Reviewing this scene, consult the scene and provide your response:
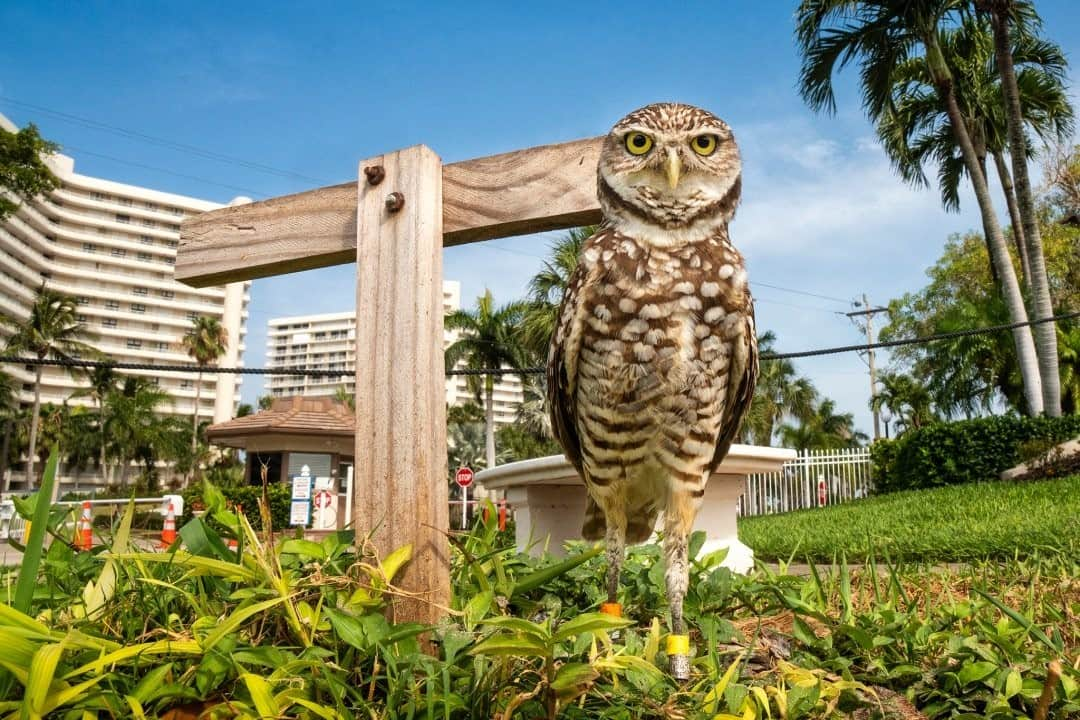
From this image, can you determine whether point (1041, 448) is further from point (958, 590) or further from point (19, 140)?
point (19, 140)

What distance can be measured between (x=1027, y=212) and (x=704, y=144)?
16417mm

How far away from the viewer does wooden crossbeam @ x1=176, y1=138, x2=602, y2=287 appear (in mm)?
2320

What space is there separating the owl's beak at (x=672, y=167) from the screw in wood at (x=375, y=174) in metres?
0.93

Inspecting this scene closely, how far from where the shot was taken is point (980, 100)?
19.2 metres

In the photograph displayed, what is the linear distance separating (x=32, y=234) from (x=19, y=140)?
73.0 metres

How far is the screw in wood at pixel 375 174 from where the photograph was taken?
2402 millimetres

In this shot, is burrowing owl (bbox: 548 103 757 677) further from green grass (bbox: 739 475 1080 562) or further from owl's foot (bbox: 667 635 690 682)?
green grass (bbox: 739 475 1080 562)

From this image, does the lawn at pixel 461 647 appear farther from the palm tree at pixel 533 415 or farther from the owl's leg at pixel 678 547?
the palm tree at pixel 533 415

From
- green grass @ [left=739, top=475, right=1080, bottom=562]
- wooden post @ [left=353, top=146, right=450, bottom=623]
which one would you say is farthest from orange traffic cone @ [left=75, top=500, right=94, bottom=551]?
green grass @ [left=739, top=475, right=1080, bottom=562]

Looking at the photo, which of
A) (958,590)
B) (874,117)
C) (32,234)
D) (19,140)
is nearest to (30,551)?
(958,590)

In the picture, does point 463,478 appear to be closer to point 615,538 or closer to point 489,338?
point 615,538

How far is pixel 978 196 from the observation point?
17.6 meters

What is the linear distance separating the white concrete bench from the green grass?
0.39 metres

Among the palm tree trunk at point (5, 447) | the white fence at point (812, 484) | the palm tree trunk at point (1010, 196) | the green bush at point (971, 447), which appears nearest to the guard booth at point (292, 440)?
the white fence at point (812, 484)
